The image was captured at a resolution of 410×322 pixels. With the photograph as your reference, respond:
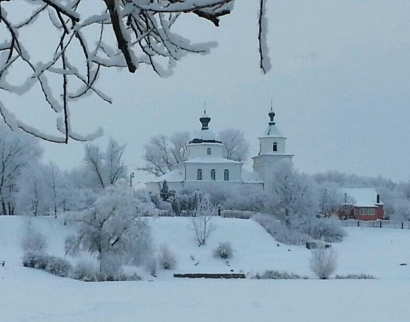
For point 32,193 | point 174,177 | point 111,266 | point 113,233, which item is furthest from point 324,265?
point 174,177

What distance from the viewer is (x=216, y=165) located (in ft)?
143

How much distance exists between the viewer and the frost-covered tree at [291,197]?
1421 inches

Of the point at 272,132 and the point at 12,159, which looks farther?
the point at 272,132

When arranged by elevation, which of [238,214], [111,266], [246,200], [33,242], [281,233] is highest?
[246,200]

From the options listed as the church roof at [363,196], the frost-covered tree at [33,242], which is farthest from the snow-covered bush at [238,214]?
the church roof at [363,196]

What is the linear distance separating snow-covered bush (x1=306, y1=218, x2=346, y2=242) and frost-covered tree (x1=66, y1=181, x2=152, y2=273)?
16.2 meters

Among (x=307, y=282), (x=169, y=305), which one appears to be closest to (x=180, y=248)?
(x=307, y=282)

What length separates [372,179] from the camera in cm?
7750

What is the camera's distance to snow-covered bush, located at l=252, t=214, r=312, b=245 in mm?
30845

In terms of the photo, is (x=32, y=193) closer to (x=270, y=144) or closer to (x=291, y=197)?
(x=291, y=197)

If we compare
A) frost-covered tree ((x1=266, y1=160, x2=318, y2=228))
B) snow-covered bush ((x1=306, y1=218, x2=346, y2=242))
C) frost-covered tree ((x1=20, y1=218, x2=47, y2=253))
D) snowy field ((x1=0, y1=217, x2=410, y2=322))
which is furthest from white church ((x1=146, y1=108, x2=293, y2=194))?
snowy field ((x1=0, y1=217, x2=410, y2=322))

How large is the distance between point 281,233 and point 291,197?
5.99 m

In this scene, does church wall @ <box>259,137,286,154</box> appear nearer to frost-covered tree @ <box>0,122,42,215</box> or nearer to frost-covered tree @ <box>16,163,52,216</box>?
frost-covered tree @ <box>0,122,42,215</box>

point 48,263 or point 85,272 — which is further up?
point 48,263
